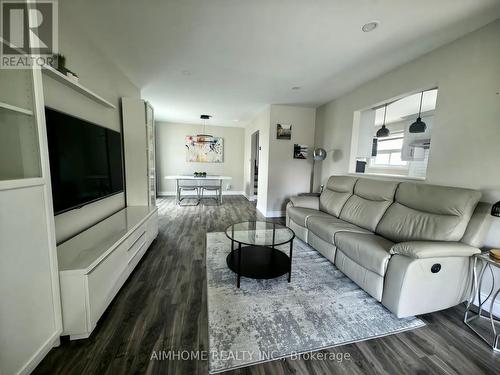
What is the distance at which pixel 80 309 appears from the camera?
1287 millimetres

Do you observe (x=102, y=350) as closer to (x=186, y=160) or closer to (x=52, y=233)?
(x=52, y=233)

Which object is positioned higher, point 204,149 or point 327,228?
point 204,149

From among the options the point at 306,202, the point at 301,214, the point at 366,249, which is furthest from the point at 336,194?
the point at 366,249

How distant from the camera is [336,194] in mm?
3193

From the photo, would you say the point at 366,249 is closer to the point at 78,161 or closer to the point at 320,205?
the point at 320,205

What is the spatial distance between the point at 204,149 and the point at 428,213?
239 inches

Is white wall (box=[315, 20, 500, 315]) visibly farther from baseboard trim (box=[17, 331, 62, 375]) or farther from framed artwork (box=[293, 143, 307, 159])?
baseboard trim (box=[17, 331, 62, 375])

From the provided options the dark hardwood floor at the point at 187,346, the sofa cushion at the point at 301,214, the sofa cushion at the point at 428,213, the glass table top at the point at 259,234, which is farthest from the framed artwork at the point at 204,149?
the sofa cushion at the point at 428,213

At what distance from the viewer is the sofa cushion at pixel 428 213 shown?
1733 millimetres

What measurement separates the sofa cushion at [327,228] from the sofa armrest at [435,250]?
708mm

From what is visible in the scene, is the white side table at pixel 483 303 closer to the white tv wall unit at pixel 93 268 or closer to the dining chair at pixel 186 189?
the white tv wall unit at pixel 93 268

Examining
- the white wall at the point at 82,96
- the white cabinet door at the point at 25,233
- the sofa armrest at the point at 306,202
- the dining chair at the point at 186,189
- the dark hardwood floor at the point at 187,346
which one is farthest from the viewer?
the dining chair at the point at 186,189

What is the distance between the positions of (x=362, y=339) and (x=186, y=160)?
6412mm

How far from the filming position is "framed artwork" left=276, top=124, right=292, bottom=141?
14.2 ft
